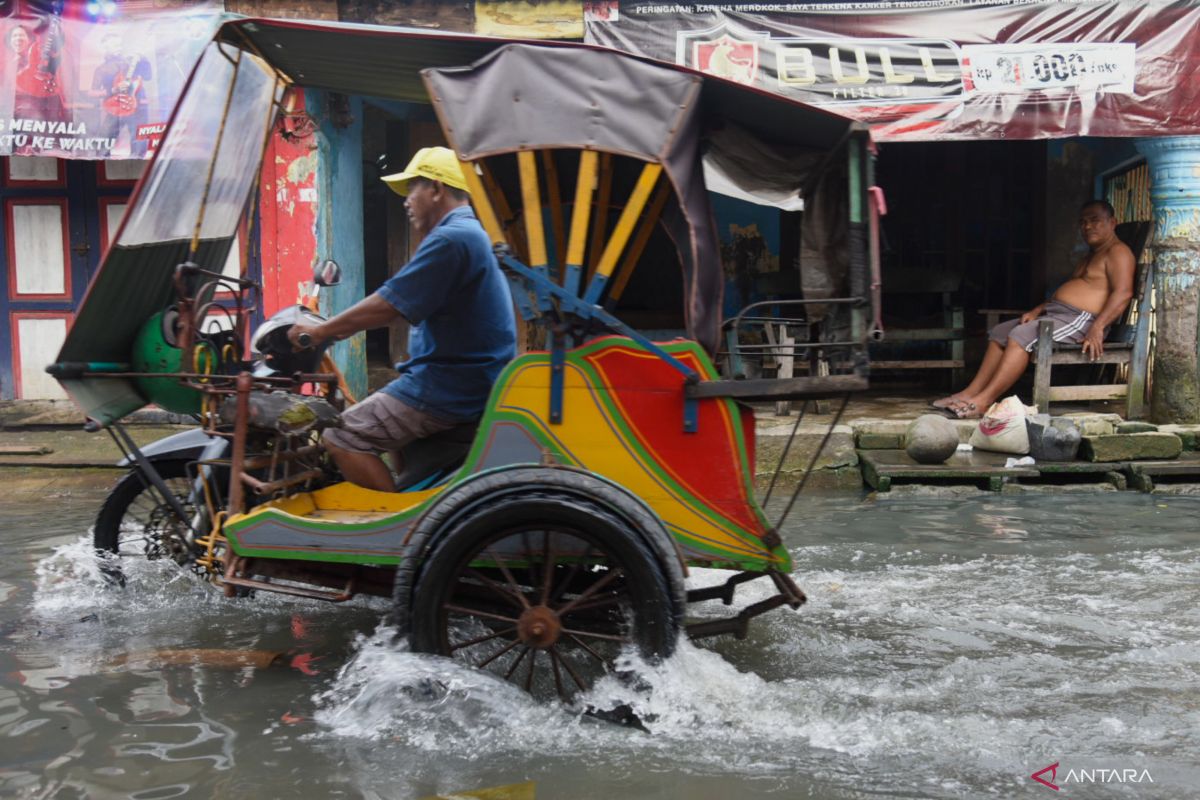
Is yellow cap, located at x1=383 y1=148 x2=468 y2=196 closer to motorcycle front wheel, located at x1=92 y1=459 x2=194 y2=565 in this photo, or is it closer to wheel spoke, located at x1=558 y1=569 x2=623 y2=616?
wheel spoke, located at x1=558 y1=569 x2=623 y2=616

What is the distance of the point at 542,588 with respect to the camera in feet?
10.5

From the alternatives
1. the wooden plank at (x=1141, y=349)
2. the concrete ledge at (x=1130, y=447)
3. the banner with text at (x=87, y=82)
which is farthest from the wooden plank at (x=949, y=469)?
the banner with text at (x=87, y=82)

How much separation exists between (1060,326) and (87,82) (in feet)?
25.0

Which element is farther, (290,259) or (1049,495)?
(290,259)

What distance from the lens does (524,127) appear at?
3.15m

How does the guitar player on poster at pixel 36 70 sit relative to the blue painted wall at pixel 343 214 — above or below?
above

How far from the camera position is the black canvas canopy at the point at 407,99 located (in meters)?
3.13

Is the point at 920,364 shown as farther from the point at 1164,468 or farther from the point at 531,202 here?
the point at 531,202

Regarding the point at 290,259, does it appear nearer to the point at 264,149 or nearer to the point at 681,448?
the point at 264,149

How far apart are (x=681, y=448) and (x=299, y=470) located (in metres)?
1.57

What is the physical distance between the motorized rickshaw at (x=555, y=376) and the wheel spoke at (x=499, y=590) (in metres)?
0.01

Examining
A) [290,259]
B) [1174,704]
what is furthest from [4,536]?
[1174,704]

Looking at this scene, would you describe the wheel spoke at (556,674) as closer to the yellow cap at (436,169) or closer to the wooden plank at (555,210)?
the wooden plank at (555,210)

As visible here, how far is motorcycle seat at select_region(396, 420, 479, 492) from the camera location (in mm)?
3801
